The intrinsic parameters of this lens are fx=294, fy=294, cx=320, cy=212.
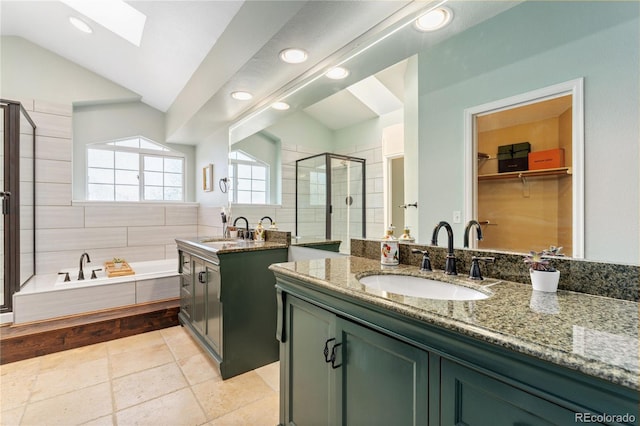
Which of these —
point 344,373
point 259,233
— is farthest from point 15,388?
point 344,373

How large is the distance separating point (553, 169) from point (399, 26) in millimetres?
1000

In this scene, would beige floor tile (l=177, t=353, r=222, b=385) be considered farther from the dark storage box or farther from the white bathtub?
the dark storage box

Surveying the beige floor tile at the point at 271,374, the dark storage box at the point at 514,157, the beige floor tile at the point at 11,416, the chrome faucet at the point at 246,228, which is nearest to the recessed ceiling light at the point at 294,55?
the dark storage box at the point at 514,157

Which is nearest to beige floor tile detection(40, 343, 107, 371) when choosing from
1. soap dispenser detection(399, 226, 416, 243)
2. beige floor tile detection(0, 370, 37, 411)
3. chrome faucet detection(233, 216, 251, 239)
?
beige floor tile detection(0, 370, 37, 411)

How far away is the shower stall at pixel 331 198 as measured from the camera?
1.84m

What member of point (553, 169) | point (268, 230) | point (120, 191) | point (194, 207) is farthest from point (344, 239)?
point (120, 191)

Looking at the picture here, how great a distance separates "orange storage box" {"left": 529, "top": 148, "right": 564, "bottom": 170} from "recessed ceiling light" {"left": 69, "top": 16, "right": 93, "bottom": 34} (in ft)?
12.5

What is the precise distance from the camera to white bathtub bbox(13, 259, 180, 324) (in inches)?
98.7

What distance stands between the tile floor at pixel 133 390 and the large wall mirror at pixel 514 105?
1.32 m

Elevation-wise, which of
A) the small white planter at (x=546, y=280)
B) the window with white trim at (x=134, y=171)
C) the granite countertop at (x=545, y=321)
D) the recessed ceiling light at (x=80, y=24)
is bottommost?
the granite countertop at (x=545, y=321)

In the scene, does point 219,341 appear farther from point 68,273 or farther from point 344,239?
point 68,273

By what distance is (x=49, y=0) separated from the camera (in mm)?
2625

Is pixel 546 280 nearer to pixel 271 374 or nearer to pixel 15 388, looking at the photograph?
pixel 271 374

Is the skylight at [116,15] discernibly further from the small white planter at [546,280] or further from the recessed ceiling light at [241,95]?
the small white planter at [546,280]
